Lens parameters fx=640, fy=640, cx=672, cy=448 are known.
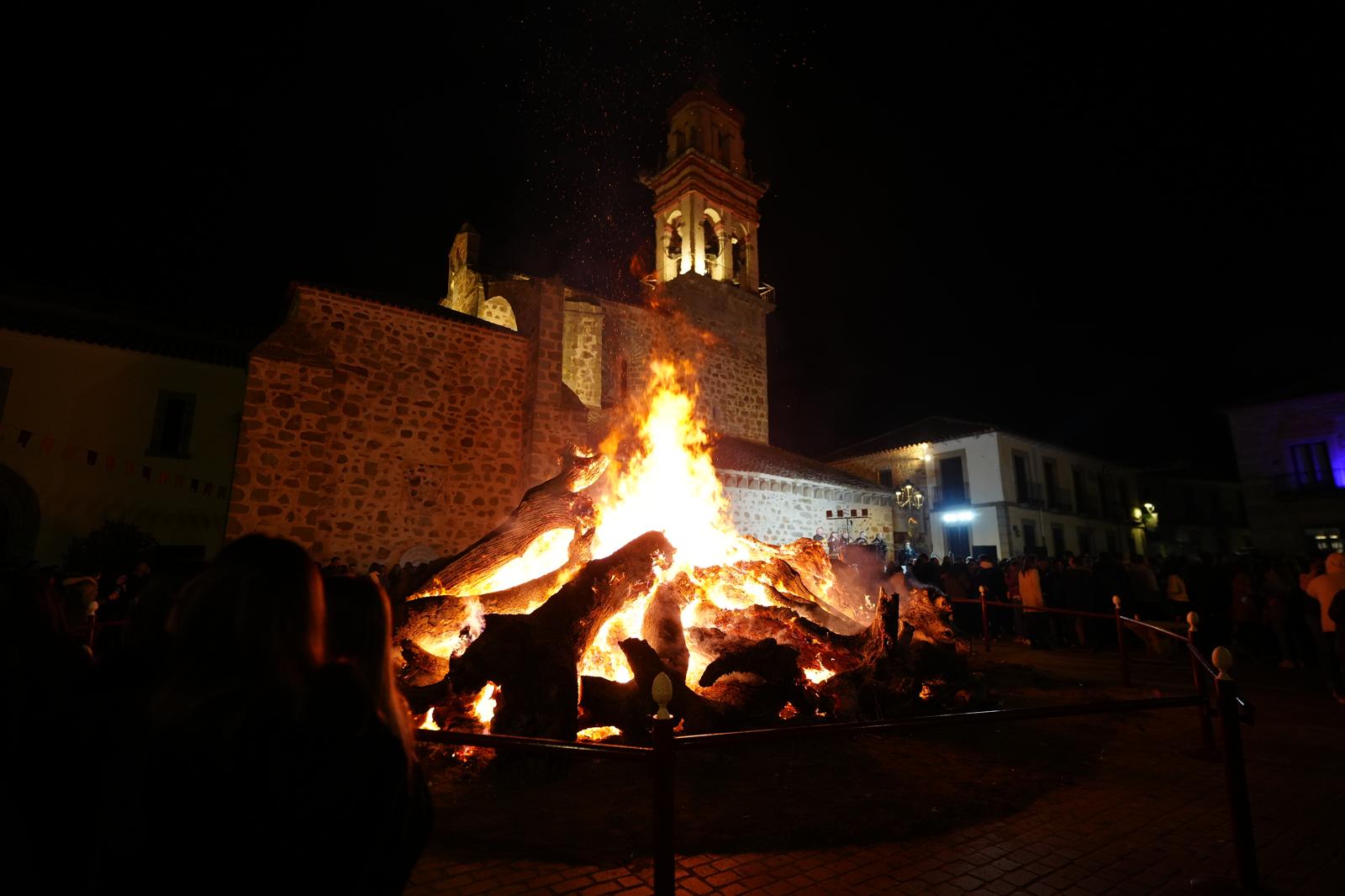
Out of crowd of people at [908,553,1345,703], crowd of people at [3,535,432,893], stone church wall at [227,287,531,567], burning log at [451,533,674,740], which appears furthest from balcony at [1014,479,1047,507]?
crowd of people at [3,535,432,893]

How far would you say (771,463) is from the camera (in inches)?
838

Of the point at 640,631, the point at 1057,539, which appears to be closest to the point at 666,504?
the point at 640,631

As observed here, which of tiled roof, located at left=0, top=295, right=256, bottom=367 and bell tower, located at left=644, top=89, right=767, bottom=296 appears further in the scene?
bell tower, located at left=644, top=89, right=767, bottom=296

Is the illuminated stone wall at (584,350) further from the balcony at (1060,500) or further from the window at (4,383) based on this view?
the balcony at (1060,500)

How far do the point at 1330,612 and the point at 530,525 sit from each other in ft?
31.6

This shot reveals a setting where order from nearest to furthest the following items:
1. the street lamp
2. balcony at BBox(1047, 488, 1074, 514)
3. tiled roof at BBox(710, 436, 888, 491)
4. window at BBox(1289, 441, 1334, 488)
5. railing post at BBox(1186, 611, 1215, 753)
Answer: railing post at BBox(1186, 611, 1215, 753), tiled roof at BBox(710, 436, 888, 491), window at BBox(1289, 441, 1334, 488), the street lamp, balcony at BBox(1047, 488, 1074, 514)

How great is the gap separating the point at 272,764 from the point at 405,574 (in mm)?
8082

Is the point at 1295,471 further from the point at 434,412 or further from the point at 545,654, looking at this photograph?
the point at 545,654

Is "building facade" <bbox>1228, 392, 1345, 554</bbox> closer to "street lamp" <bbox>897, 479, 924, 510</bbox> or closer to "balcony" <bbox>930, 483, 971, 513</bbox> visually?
"balcony" <bbox>930, 483, 971, 513</bbox>

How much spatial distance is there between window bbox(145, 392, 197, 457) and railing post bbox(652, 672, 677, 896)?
18.0m

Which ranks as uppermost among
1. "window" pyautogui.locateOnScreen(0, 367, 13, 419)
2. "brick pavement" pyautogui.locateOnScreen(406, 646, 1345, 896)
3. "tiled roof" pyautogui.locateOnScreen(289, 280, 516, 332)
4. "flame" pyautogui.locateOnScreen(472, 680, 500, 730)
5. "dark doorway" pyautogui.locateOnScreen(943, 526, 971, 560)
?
"tiled roof" pyautogui.locateOnScreen(289, 280, 516, 332)

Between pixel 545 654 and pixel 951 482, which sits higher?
pixel 951 482

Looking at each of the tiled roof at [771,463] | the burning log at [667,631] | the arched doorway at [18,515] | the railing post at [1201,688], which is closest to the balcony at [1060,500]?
the tiled roof at [771,463]

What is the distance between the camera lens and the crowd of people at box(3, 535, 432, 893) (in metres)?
1.35
